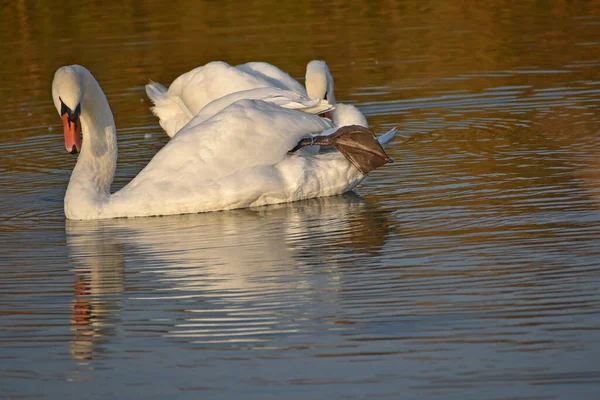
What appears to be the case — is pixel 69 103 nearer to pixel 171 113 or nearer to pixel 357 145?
pixel 357 145

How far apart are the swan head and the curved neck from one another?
22cm

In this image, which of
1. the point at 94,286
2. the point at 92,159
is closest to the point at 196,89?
the point at 92,159

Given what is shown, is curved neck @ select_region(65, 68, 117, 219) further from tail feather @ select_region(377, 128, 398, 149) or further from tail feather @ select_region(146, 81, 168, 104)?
tail feather @ select_region(146, 81, 168, 104)

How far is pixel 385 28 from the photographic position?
21.0 meters

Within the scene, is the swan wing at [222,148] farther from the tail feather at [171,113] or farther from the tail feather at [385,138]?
the tail feather at [171,113]

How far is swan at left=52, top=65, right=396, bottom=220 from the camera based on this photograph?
373 inches

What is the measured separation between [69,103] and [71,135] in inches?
10.0

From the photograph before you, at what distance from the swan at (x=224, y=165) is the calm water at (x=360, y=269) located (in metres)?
0.14

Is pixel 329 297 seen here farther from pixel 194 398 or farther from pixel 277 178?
pixel 277 178

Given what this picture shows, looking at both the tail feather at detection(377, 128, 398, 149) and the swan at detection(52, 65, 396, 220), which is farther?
the tail feather at detection(377, 128, 398, 149)

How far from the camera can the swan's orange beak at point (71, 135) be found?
9555 millimetres

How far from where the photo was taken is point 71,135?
9570 millimetres

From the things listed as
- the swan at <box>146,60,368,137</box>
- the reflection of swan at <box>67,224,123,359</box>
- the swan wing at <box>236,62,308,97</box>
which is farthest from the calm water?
the swan wing at <box>236,62,308,97</box>

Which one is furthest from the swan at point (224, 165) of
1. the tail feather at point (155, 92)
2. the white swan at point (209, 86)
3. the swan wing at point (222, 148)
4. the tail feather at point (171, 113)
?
the tail feather at point (155, 92)
